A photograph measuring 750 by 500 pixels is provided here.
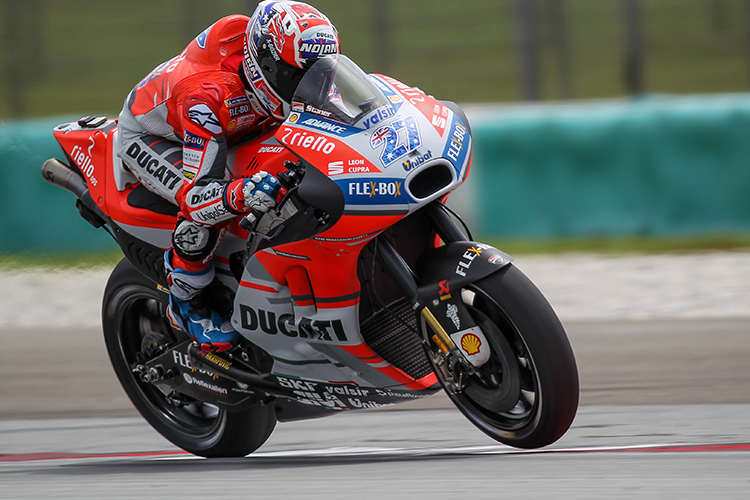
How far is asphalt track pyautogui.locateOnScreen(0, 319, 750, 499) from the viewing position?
338 cm

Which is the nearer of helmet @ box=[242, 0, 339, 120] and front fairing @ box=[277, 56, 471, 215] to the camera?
front fairing @ box=[277, 56, 471, 215]

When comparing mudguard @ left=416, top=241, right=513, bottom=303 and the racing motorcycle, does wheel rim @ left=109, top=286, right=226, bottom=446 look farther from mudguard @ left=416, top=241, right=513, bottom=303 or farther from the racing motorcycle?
mudguard @ left=416, top=241, right=513, bottom=303

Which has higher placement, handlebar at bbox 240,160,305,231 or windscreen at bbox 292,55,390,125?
windscreen at bbox 292,55,390,125

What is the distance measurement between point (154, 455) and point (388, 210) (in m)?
1.95

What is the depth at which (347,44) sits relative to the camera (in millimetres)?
16062

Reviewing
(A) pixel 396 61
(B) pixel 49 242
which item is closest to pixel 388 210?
(B) pixel 49 242

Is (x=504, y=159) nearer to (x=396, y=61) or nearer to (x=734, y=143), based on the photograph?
(x=734, y=143)

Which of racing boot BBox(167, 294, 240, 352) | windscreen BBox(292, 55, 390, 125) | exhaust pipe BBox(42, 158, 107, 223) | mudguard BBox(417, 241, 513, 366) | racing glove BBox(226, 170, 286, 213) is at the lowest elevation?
racing boot BBox(167, 294, 240, 352)

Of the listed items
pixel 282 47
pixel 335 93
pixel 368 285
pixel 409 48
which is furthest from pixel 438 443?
pixel 409 48

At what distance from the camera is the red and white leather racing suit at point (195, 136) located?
12.8ft

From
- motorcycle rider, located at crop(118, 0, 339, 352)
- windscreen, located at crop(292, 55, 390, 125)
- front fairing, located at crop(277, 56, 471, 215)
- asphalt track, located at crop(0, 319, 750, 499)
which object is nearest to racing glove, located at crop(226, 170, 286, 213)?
motorcycle rider, located at crop(118, 0, 339, 352)

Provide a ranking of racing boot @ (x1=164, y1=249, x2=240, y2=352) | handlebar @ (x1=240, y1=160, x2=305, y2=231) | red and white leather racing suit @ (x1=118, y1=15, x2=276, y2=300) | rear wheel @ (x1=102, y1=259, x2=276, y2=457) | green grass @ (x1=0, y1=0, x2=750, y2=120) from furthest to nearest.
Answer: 1. green grass @ (x1=0, y1=0, x2=750, y2=120)
2. rear wheel @ (x1=102, y1=259, x2=276, y2=457)
3. racing boot @ (x1=164, y1=249, x2=240, y2=352)
4. red and white leather racing suit @ (x1=118, y1=15, x2=276, y2=300)
5. handlebar @ (x1=240, y1=160, x2=305, y2=231)

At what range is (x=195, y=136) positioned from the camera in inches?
155

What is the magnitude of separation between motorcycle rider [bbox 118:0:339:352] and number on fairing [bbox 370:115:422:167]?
38 centimetres
